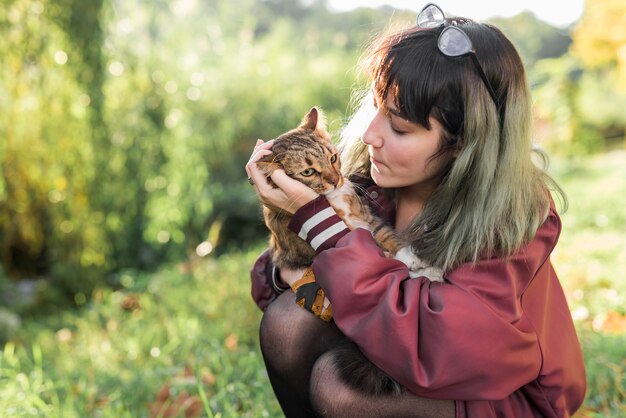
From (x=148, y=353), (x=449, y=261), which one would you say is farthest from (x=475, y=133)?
(x=148, y=353)

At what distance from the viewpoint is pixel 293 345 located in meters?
2.01

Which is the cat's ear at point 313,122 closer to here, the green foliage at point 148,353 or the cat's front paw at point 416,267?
the cat's front paw at point 416,267

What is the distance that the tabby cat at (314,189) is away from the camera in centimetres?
200

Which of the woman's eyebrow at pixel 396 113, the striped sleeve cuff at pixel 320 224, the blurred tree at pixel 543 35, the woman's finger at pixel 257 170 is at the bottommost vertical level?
the blurred tree at pixel 543 35

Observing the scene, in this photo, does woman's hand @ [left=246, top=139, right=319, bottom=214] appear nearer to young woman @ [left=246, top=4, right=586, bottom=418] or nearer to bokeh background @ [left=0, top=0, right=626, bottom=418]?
young woman @ [left=246, top=4, right=586, bottom=418]

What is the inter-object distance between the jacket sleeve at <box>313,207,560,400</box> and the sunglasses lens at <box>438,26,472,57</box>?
21.3 inches

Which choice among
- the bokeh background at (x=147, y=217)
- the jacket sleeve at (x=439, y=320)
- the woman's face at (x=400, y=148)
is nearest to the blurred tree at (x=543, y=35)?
the bokeh background at (x=147, y=217)

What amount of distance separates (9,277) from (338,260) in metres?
4.76

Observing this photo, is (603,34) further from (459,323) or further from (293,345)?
(459,323)

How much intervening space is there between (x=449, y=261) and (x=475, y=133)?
→ 0.35m

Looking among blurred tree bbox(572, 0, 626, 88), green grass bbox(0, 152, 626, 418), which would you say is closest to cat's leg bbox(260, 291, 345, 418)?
green grass bbox(0, 152, 626, 418)

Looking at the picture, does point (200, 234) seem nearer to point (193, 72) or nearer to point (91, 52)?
point (193, 72)

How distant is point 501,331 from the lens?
1.61 m

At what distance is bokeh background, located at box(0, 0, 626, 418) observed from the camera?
9.67 feet
